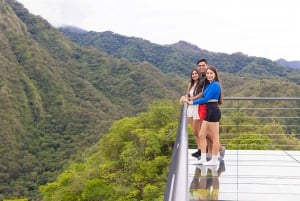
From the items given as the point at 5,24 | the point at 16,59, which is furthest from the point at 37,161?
the point at 5,24

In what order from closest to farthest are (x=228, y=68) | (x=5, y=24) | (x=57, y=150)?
(x=57, y=150), (x=5, y=24), (x=228, y=68)

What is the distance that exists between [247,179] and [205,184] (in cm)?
65

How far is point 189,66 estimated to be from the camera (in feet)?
364

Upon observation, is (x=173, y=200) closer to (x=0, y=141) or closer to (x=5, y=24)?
(x=0, y=141)

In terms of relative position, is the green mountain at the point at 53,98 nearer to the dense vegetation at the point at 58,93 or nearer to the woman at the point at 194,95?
the dense vegetation at the point at 58,93

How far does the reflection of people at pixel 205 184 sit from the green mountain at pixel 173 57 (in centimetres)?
9151

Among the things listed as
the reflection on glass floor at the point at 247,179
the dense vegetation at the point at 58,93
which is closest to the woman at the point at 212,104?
the reflection on glass floor at the point at 247,179

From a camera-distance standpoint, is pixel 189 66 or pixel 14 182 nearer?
pixel 14 182

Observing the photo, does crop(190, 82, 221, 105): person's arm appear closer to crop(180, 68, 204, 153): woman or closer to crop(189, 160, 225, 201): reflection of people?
crop(180, 68, 204, 153): woman

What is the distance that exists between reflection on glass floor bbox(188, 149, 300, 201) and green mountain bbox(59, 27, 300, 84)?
297 feet

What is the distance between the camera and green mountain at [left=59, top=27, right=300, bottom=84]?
10256 cm

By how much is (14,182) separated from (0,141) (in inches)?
412

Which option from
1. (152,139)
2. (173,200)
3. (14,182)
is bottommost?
(14,182)

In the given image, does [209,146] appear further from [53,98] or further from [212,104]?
[53,98]
